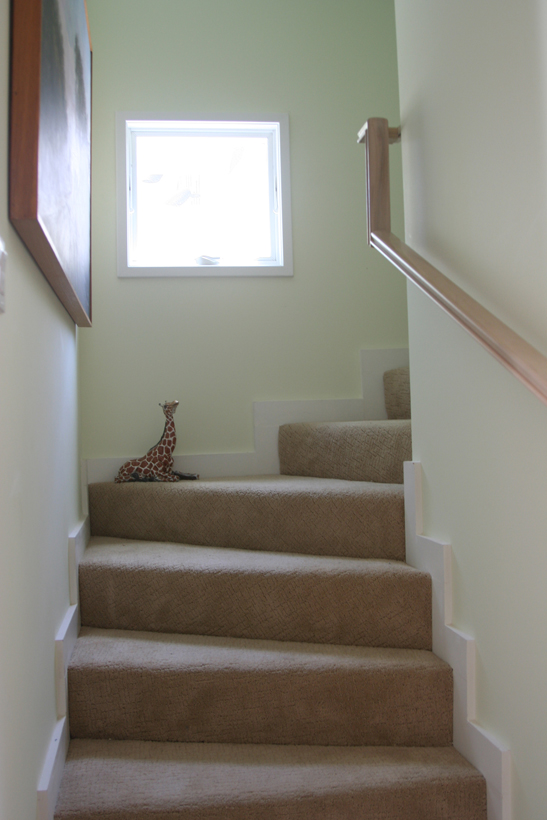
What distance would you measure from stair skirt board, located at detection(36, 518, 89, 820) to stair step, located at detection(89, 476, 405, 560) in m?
0.33

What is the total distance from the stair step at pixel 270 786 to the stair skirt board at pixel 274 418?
1.35m

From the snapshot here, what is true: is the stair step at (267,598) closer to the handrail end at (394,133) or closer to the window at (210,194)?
the handrail end at (394,133)

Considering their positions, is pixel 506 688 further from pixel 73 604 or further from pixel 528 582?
pixel 73 604

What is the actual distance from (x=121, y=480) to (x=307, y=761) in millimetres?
1365

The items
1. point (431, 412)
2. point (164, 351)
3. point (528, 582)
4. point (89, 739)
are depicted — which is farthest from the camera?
point (164, 351)

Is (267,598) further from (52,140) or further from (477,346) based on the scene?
(52,140)

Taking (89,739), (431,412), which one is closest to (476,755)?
(431,412)

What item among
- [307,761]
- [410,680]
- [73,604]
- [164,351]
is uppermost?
[164,351]

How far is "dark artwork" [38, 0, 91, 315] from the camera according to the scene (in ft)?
3.76

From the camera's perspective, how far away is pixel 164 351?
276 cm

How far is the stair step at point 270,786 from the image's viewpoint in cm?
129

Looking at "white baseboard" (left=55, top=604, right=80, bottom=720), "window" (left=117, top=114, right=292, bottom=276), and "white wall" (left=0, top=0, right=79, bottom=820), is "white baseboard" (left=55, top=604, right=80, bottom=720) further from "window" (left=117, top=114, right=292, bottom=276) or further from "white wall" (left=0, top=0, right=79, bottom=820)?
"window" (left=117, top=114, right=292, bottom=276)

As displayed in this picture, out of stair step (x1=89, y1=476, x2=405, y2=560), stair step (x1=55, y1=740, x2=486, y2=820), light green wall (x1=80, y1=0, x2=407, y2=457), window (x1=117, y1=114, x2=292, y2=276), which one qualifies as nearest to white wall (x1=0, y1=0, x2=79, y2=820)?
stair step (x1=55, y1=740, x2=486, y2=820)

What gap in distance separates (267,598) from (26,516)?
30.3 inches
